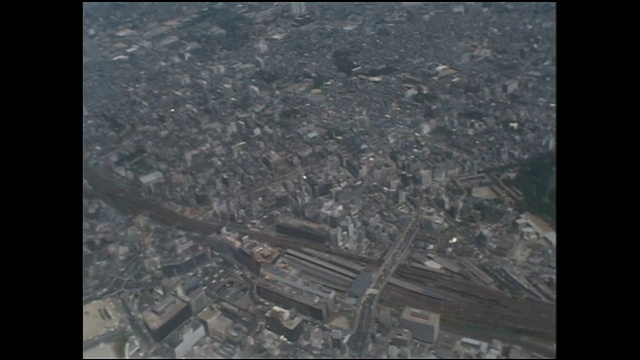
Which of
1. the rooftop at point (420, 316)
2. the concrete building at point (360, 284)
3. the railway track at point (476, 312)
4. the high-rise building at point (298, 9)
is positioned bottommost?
the railway track at point (476, 312)

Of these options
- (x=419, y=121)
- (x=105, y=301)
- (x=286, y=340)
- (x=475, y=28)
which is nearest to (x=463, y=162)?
(x=419, y=121)

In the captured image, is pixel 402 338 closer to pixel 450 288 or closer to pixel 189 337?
pixel 450 288

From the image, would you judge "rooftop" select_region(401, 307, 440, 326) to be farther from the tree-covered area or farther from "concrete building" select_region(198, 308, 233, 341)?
the tree-covered area

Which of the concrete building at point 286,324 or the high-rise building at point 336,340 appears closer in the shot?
the high-rise building at point 336,340

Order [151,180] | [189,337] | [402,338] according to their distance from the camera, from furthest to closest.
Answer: [151,180], [189,337], [402,338]

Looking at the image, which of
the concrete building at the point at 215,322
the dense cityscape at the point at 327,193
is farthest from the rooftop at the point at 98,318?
the concrete building at the point at 215,322

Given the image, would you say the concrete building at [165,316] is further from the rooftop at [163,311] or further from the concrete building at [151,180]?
the concrete building at [151,180]

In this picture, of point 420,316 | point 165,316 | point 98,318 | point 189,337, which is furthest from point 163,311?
point 420,316
